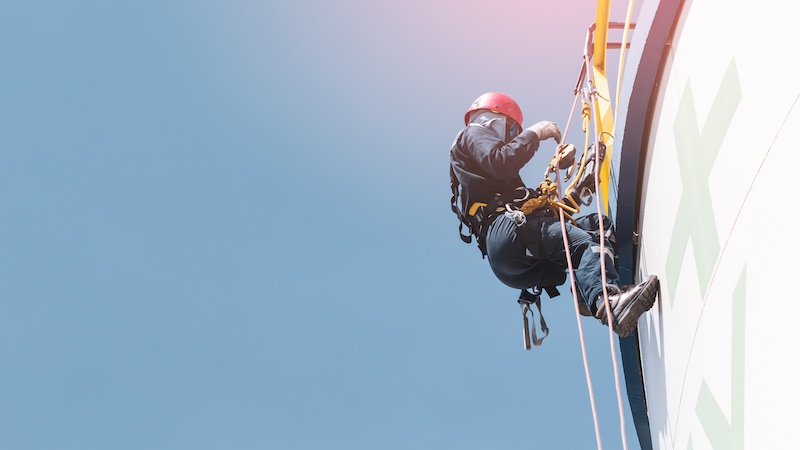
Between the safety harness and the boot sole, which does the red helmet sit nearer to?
the safety harness

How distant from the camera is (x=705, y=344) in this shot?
210 inches

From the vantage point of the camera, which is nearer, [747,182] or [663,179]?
[747,182]

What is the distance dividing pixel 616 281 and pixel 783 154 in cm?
276

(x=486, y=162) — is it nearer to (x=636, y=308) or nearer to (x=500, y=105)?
(x=500, y=105)

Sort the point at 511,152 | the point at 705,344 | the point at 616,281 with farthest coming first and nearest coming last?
1. the point at 511,152
2. the point at 616,281
3. the point at 705,344

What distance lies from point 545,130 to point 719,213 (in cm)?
324

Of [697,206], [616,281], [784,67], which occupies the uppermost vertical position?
[616,281]

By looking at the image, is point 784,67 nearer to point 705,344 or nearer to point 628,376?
point 705,344

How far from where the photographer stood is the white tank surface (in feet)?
13.7

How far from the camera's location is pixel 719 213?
5.00 metres

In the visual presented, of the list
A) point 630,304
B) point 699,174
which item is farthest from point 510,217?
point 699,174

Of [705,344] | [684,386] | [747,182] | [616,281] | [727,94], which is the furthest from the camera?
[616,281]

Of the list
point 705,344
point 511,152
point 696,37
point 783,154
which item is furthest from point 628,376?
point 783,154

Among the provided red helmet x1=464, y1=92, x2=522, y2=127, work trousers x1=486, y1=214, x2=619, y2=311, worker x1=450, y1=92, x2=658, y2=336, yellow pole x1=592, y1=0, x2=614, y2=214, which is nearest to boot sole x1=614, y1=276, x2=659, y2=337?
work trousers x1=486, y1=214, x2=619, y2=311
